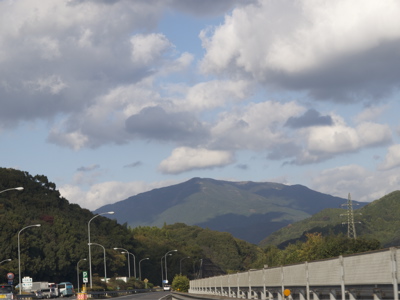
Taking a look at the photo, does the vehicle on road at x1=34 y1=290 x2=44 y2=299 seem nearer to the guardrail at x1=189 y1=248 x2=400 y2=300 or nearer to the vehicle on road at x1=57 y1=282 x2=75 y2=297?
the vehicle on road at x1=57 y1=282 x2=75 y2=297

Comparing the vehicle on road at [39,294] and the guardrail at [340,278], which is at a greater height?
the guardrail at [340,278]

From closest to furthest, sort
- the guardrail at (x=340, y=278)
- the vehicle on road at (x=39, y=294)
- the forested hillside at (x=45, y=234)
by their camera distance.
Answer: the guardrail at (x=340, y=278) < the vehicle on road at (x=39, y=294) < the forested hillside at (x=45, y=234)

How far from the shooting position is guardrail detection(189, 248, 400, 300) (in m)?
13.6

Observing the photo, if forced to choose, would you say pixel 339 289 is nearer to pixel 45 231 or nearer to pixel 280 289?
pixel 280 289

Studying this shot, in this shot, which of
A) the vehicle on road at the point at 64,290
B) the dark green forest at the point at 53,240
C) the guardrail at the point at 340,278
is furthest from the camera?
the dark green forest at the point at 53,240

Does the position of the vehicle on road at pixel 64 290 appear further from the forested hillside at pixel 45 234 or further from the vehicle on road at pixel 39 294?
the forested hillside at pixel 45 234

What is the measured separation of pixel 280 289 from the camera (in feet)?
80.4

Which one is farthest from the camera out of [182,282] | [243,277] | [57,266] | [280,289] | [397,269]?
[57,266]

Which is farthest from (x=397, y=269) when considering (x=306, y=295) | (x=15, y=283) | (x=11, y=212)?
(x=11, y=212)

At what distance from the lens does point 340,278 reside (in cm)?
1675

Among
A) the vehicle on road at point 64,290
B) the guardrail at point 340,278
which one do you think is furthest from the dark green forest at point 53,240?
the guardrail at point 340,278

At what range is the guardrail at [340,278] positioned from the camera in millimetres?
13625

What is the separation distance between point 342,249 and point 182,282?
31080mm

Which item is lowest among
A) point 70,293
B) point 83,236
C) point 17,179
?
point 70,293
